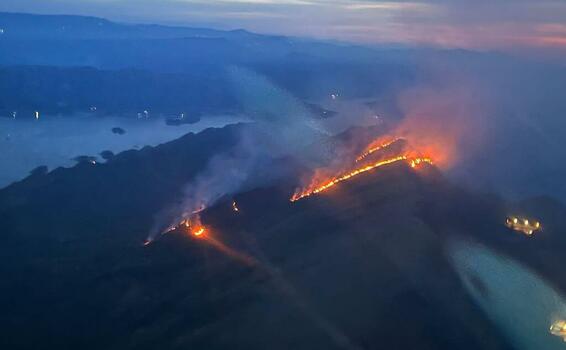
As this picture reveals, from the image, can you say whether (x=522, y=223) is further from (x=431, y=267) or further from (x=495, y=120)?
(x=495, y=120)

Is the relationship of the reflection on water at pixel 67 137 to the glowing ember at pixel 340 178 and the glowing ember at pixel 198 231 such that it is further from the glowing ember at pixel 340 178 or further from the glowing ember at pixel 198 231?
the glowing ember at pixel 340 178

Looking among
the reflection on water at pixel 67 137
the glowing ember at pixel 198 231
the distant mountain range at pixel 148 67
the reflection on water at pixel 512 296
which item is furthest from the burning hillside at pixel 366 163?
the distant mountain range at pixel 148 67

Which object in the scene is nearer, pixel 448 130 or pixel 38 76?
pixel 448 130

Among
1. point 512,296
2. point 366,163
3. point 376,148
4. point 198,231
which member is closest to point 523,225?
point 512,296

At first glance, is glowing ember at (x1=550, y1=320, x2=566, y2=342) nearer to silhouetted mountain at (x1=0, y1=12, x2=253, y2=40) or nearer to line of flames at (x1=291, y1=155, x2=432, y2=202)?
line of flames at (x1=291, y1=155, x2=432, y2=202)

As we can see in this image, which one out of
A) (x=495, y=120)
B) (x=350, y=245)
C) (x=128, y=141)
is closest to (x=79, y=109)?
(x=128, y=141)

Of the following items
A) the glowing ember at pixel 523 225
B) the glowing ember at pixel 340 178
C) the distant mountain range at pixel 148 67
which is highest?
the glowing ember at pixel 340 178

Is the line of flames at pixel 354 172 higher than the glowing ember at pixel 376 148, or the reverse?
the line of flames at pixel 354 172
